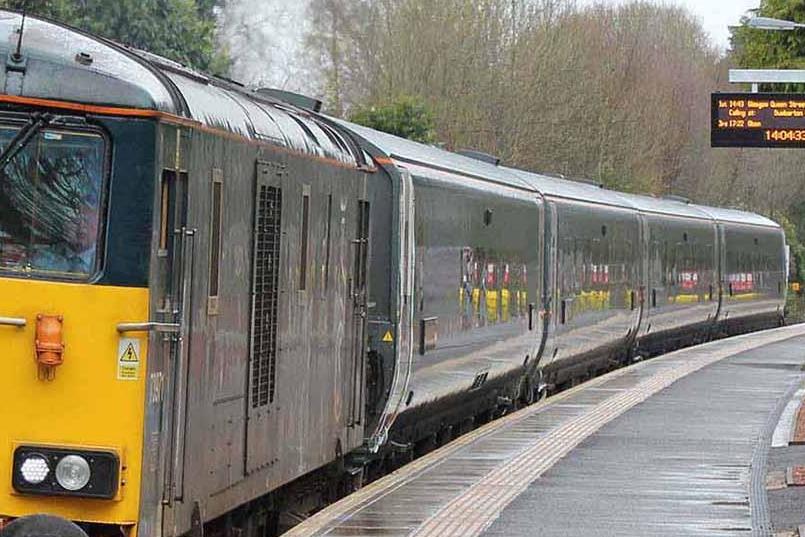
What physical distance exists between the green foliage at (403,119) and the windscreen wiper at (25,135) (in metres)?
30.9

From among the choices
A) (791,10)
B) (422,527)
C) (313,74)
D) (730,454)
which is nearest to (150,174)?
(422,527)

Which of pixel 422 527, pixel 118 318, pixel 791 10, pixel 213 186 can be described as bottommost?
pixel 422 527

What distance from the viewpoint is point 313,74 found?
54.0 m

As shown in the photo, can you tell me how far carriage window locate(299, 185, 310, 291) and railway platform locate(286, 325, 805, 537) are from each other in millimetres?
1505

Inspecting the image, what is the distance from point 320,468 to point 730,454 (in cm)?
533

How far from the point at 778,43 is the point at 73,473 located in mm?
23600

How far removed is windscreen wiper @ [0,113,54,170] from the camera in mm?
7695

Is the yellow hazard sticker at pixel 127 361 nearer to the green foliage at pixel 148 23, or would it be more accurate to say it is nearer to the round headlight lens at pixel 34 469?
the round headlight lens at pixel 34 469

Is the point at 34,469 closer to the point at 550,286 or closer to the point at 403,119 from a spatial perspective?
the point at 550,286

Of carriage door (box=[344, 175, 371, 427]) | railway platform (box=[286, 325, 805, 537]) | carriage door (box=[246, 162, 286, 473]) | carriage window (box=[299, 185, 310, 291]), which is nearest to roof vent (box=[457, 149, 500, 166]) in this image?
railway platform (box=[286, 325, 805, 537])

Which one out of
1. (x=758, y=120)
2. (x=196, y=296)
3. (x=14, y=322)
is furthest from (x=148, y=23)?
(x=14, y=322)

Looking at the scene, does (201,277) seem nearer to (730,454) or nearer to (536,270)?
(730,454)

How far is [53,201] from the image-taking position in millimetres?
7715

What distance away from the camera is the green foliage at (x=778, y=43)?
2867 cm
